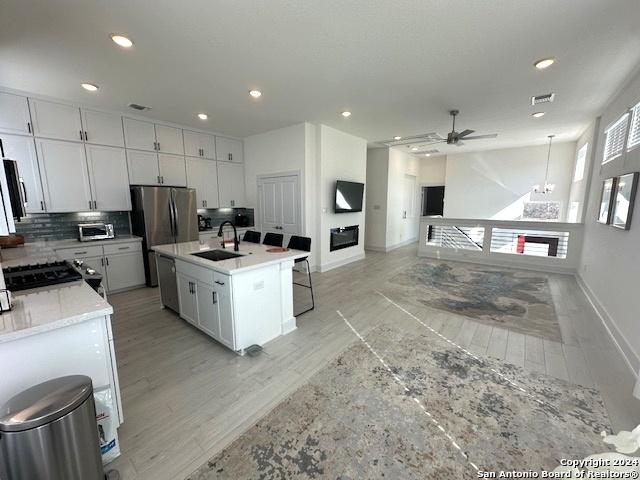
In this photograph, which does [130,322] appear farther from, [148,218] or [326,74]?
[326,74]

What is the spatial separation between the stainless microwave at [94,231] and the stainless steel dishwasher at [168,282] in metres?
1.57

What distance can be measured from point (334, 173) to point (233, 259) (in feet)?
11.2

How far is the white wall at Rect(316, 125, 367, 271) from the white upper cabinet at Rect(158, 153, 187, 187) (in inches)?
104

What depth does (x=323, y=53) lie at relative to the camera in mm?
2611

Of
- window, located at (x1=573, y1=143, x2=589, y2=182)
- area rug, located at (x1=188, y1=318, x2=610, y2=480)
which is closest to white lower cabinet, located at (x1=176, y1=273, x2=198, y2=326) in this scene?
area rug, located at (x1=188, y1=318, x2=610, y2=480)

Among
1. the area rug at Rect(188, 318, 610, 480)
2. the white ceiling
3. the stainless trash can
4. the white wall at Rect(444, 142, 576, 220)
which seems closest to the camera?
the stainless trash can

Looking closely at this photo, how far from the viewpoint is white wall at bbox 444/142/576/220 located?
691 cm

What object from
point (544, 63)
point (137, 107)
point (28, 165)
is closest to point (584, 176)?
point (544, 63)

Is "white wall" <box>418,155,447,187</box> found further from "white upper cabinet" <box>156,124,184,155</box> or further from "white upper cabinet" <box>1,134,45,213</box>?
"white upper cabinet" <box>1,134,45,213</box>

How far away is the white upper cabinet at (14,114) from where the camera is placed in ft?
11.2

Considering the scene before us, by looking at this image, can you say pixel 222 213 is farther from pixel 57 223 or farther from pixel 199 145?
pixel 57 223

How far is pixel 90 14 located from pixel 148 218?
9.55 feet

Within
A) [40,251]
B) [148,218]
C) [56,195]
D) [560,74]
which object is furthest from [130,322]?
[560,74]

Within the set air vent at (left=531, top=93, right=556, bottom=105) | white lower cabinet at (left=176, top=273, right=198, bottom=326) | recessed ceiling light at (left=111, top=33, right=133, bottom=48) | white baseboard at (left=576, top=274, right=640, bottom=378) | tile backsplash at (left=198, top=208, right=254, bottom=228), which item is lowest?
white baseboard at (left=576, top=274, right=640, bottom=378)
